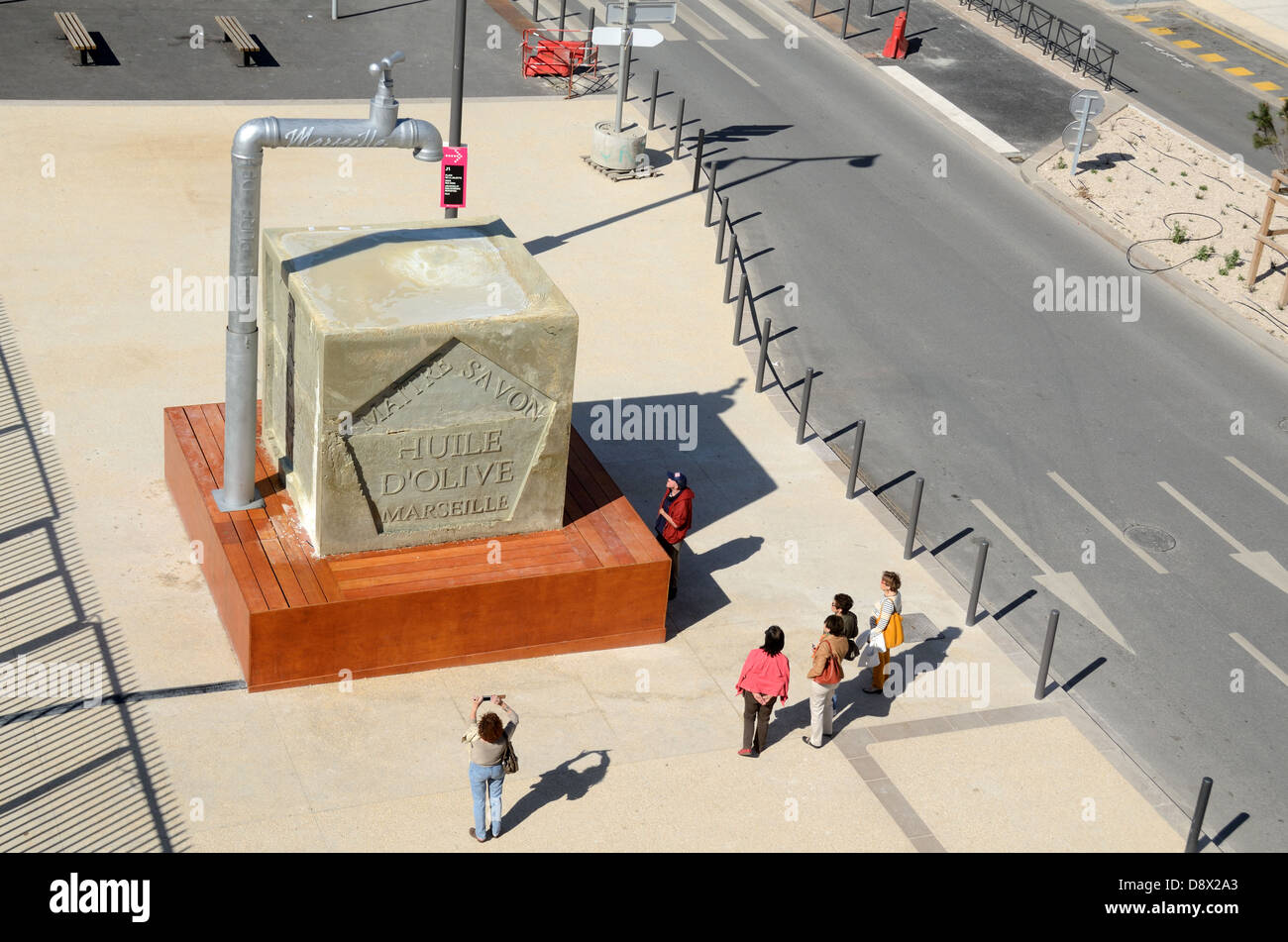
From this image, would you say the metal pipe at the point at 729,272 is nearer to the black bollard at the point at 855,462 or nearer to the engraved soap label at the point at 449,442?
the black bollard at the point at 855,462

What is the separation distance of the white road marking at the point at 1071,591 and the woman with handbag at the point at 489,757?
685cm

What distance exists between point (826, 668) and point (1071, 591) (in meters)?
4.39

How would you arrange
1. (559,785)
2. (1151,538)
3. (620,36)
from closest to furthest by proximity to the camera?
(559,785), (1151,538), (620,36)

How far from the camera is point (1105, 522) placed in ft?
58.0

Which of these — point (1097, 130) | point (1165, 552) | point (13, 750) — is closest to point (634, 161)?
point (1097, 130)

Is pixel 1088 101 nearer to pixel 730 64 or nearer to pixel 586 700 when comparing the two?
pixel 730 64

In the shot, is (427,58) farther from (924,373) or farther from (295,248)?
(295,248)

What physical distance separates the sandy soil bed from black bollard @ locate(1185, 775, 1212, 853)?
11.8 meters

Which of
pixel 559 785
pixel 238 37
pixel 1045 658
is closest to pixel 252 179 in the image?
pixel 559 785

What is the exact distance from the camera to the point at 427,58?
28.6 m

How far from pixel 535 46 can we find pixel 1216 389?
47.1ft

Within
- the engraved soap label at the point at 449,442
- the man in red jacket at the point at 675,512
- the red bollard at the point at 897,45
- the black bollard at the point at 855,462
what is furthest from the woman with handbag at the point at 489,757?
the red bollard at the point at 897,45

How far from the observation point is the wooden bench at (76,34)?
2638 cm

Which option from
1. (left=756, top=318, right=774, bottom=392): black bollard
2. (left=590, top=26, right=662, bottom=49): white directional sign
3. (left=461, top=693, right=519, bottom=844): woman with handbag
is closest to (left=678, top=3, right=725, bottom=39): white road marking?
(left=590, top=26, right=662, bottom=49): white directional sign
